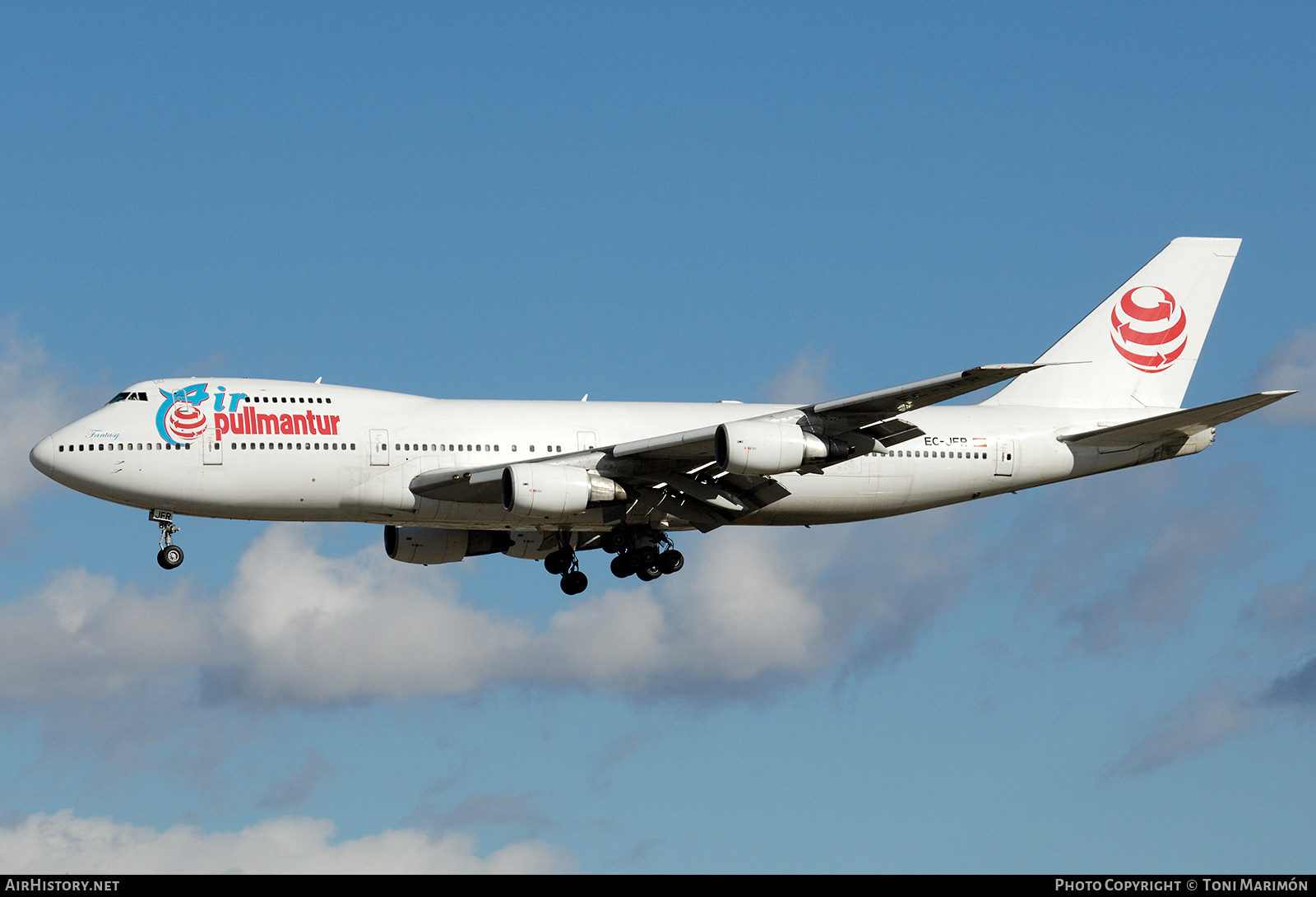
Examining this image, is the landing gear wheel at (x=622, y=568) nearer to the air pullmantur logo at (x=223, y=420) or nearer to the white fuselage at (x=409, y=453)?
the white fuselage at (x=409, y=453)

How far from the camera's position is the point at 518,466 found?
134 ft

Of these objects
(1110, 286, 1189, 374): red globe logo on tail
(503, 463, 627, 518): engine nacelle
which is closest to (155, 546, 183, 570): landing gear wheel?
(503, 463, 627, 518): engine nacelle

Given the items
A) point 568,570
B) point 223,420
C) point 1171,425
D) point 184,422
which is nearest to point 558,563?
point 568,570

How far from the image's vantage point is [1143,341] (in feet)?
163

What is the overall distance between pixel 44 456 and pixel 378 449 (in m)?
8.52

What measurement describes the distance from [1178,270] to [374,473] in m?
26.2

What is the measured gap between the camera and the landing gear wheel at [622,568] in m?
45.2

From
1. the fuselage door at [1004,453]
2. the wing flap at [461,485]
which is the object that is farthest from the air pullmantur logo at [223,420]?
the fuselage door at [1004,453]

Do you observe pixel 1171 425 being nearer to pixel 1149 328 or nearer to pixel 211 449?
pixel 1149 328

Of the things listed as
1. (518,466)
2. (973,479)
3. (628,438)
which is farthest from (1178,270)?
(518,466)
